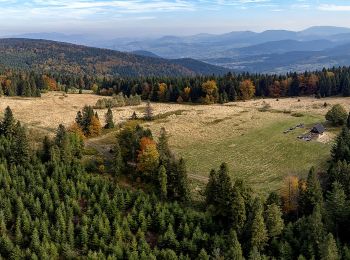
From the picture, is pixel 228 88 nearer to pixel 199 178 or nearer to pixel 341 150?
pixel 341 150

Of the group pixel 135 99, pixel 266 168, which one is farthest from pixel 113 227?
pixel 135 99

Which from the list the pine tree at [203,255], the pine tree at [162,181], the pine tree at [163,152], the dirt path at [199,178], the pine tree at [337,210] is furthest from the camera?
the dirt path at [199,178]

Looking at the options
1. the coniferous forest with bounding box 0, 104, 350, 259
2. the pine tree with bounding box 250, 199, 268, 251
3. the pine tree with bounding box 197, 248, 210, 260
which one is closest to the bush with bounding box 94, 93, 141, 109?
the coniferous forest with bounding box 0, 104, 350, 259

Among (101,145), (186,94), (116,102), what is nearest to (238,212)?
(101,145)

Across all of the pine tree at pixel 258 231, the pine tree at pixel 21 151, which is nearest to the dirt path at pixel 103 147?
the pine tree at pixel 21 151

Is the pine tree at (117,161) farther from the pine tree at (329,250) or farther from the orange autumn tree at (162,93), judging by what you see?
the orange autumn tree at (162,93)

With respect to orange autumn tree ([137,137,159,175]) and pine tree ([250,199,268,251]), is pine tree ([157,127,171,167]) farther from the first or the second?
pine tree ([250,199,268,251])
